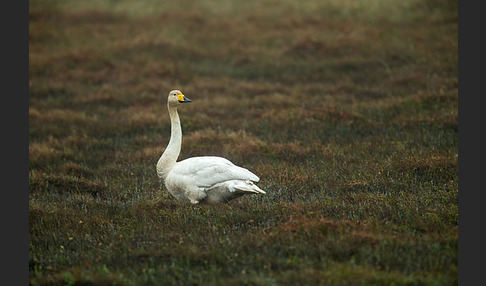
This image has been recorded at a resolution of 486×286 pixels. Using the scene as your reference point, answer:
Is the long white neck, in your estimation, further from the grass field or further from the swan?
the grass field

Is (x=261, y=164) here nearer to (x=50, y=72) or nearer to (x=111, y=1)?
(x=50, y=72)

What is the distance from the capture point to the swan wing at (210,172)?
7.62 meters

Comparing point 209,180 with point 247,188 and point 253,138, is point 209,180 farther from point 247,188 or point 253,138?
point 253,138

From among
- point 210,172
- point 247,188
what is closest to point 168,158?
point 210,172

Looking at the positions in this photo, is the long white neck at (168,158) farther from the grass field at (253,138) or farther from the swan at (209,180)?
the grass field at (253,138)

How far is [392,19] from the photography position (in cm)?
2298

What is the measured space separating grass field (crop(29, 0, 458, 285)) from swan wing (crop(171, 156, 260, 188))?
1.27 ft

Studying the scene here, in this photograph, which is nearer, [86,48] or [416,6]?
[86,48]

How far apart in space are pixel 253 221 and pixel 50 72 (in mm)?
14228

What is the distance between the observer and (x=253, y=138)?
11.8 m

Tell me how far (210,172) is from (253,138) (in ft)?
13.6

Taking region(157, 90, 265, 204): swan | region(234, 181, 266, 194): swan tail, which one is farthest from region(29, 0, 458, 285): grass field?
region(234, 181, 266, 194): swan tail

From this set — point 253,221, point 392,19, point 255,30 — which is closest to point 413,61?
point 392,19

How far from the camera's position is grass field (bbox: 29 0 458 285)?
20.1 ft
